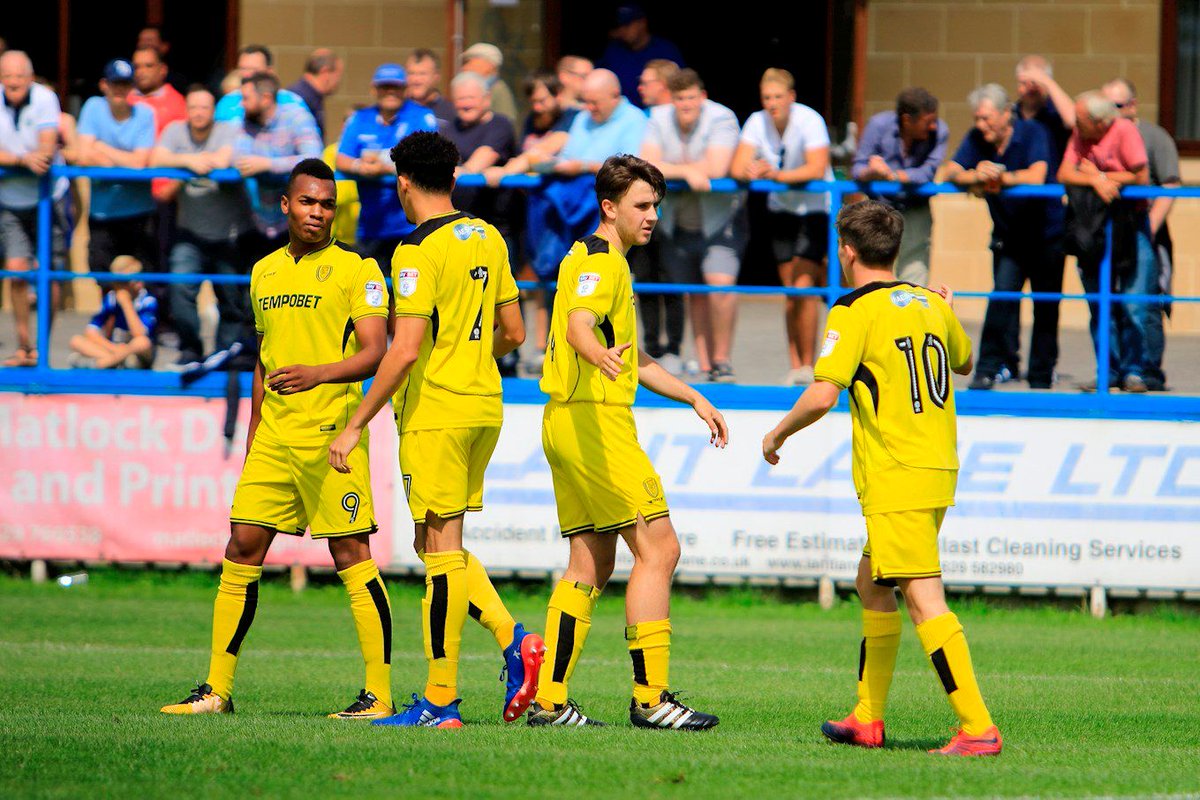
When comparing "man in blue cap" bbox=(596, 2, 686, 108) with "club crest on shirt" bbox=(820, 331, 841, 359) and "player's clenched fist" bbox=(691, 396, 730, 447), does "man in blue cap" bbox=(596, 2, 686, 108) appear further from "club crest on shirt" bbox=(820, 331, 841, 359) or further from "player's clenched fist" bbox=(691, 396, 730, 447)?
"club crest on shirt" bbox=(820, 331, 841, 359)

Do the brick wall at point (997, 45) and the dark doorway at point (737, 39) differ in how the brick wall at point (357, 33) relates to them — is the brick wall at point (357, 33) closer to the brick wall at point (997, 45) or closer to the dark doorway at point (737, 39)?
the dark doorway at point (737, 39)

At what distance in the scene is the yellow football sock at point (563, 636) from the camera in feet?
22.4

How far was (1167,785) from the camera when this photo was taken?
5.72 metres

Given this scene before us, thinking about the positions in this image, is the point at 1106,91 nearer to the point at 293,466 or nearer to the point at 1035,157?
the point at 1035,157

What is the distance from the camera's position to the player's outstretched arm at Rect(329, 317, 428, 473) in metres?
6.45

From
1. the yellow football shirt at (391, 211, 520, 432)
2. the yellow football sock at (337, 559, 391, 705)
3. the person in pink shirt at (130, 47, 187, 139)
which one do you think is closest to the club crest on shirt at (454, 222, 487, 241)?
the yellow football shirt at (391, 211, 520, 432)

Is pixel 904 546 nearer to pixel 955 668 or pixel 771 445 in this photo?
pixel 955 668

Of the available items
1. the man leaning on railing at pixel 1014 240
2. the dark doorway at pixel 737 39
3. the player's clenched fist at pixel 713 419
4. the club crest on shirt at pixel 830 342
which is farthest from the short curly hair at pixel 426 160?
the dark doorway at pixel 737 39

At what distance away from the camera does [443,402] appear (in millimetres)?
6750

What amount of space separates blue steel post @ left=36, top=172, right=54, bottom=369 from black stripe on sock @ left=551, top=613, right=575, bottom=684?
20.7 ft

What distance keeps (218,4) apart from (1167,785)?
15078 mm

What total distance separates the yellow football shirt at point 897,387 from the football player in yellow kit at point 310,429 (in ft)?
6.30

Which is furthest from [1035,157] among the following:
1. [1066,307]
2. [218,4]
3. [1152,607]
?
[218,4]

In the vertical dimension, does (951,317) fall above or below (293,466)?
above
